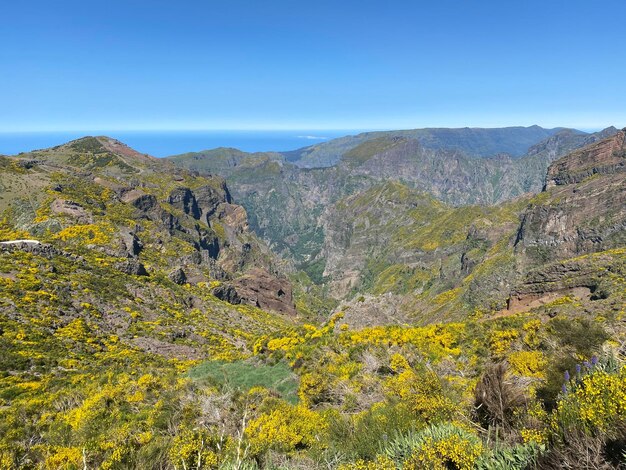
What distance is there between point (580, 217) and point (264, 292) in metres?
135

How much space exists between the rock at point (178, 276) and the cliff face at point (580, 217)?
131 metres

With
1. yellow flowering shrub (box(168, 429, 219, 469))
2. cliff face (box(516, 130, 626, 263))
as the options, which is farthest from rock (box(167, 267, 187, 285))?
cliff face (box(516, 130, 626, 263))

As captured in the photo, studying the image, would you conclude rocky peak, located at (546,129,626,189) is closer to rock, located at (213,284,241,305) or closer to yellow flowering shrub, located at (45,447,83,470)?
rock, located at (213,284,241,305)

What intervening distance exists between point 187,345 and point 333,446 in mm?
52345

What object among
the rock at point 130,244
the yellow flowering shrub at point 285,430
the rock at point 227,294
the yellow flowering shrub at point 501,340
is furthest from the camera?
the rock at point 227,294

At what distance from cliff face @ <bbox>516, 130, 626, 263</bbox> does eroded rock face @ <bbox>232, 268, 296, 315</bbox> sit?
10092cm

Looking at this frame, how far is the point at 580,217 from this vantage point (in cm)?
15012

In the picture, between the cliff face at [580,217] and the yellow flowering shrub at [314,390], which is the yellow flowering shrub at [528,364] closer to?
the yellow flowering shrub at [314,390]

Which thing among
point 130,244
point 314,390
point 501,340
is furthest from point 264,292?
point 501,340

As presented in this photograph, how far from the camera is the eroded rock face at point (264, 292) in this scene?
445 feet

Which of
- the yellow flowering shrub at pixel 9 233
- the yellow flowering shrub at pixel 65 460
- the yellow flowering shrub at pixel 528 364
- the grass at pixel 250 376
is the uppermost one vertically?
the yellow flowering shrub at pixel 9 233

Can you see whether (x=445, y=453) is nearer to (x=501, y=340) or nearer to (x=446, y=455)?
(x=446, y=455)

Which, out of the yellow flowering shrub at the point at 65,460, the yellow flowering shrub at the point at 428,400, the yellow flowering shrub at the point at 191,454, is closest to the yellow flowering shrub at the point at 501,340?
the yellow flowering shrub at the point at 428,400

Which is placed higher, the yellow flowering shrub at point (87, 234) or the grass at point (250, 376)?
the yellow flowering shrub at point (87, 234)
